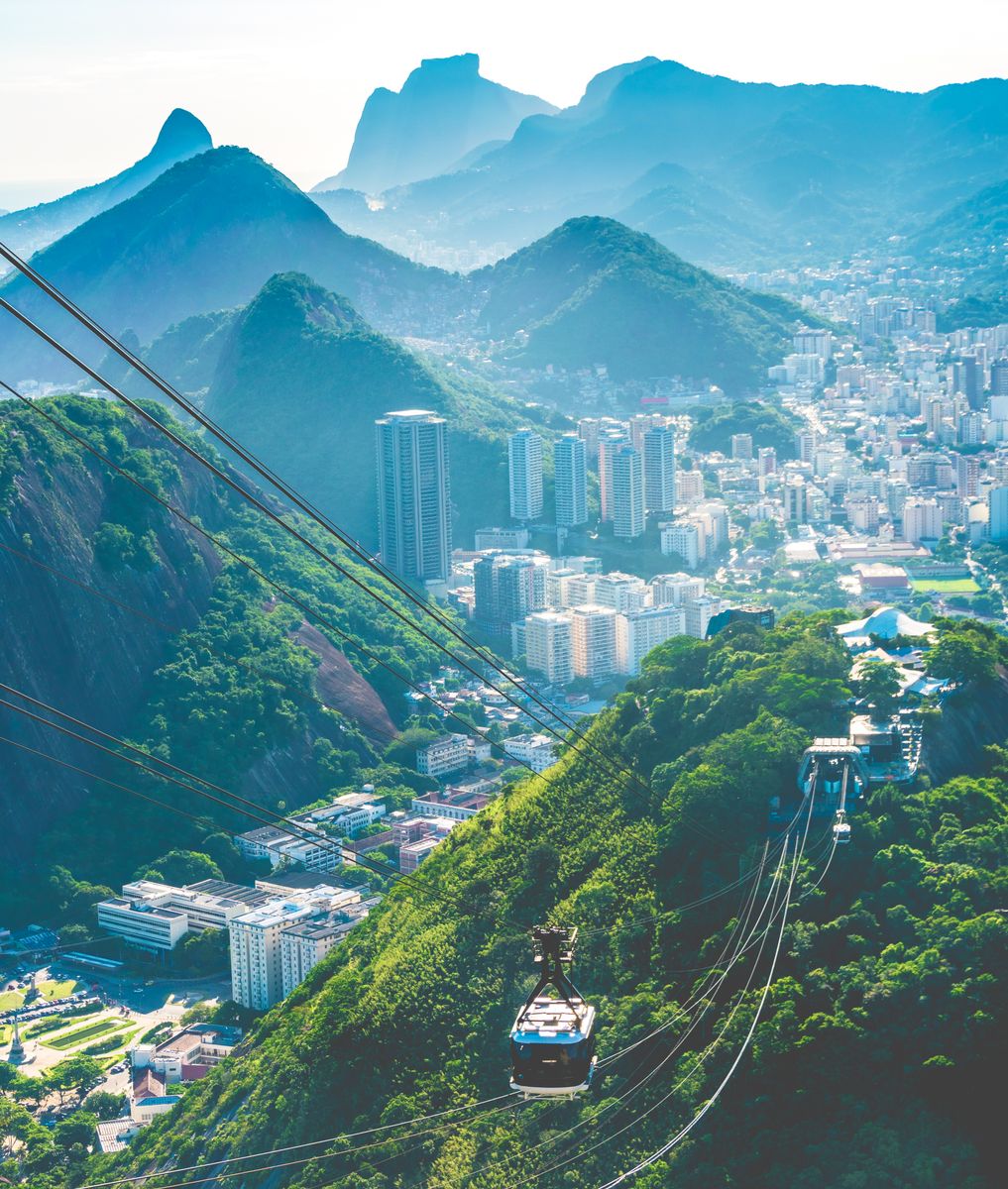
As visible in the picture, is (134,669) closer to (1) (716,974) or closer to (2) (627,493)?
(1) (716,974)

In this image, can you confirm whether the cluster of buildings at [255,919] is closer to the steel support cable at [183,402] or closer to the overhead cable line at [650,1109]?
the steel support cable at [183,402]

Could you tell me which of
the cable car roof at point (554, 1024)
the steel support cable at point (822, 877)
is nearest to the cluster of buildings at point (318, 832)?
the steel support cable at point (822, 877)

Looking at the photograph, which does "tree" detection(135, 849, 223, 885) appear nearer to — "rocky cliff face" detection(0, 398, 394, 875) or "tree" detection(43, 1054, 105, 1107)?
"rocky cliff face" detection(0, 398, 394, 875)

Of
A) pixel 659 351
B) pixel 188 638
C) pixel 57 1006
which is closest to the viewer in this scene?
pixel 57 1006

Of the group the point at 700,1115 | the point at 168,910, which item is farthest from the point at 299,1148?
the point at 168,910

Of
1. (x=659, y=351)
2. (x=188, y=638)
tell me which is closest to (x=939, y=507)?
(x=659, y=351)

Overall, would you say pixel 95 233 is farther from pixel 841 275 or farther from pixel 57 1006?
pixel 57 1006
